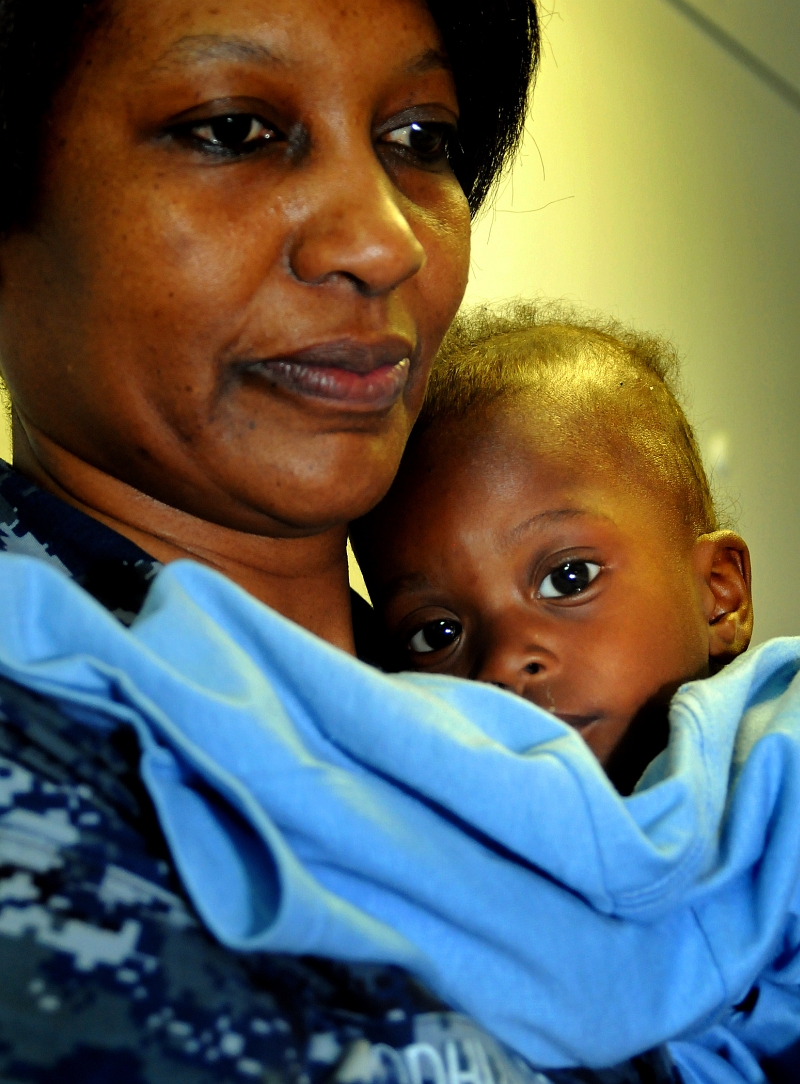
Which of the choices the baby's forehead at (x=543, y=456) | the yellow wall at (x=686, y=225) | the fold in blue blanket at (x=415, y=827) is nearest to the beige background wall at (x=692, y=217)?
the yellow wall at (x=686, y=225)

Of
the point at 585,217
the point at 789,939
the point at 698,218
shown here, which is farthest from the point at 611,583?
the point at 698,218

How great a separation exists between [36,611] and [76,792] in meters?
0.10

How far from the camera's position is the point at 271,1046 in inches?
22.9

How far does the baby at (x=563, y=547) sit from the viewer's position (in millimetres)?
1149

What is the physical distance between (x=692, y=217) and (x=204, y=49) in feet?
7.11

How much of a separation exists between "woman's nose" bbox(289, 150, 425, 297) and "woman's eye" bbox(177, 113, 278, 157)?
0.06 meters

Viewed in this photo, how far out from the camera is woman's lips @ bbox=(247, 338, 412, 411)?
3.02 feet

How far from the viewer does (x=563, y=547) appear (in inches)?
47.1

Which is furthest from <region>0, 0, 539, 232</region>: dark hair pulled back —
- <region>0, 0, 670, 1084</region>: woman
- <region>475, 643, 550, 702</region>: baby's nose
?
<region>475, 643, 550, 702</region>: baby's nose

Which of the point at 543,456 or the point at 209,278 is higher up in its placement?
the point at 209,278

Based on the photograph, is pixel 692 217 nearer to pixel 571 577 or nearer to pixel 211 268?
pixel 571 577

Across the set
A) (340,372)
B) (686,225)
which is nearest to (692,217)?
(686,225)

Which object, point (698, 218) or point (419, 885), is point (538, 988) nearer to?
point (419, 885)

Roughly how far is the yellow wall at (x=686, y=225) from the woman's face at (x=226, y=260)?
1.24 m
